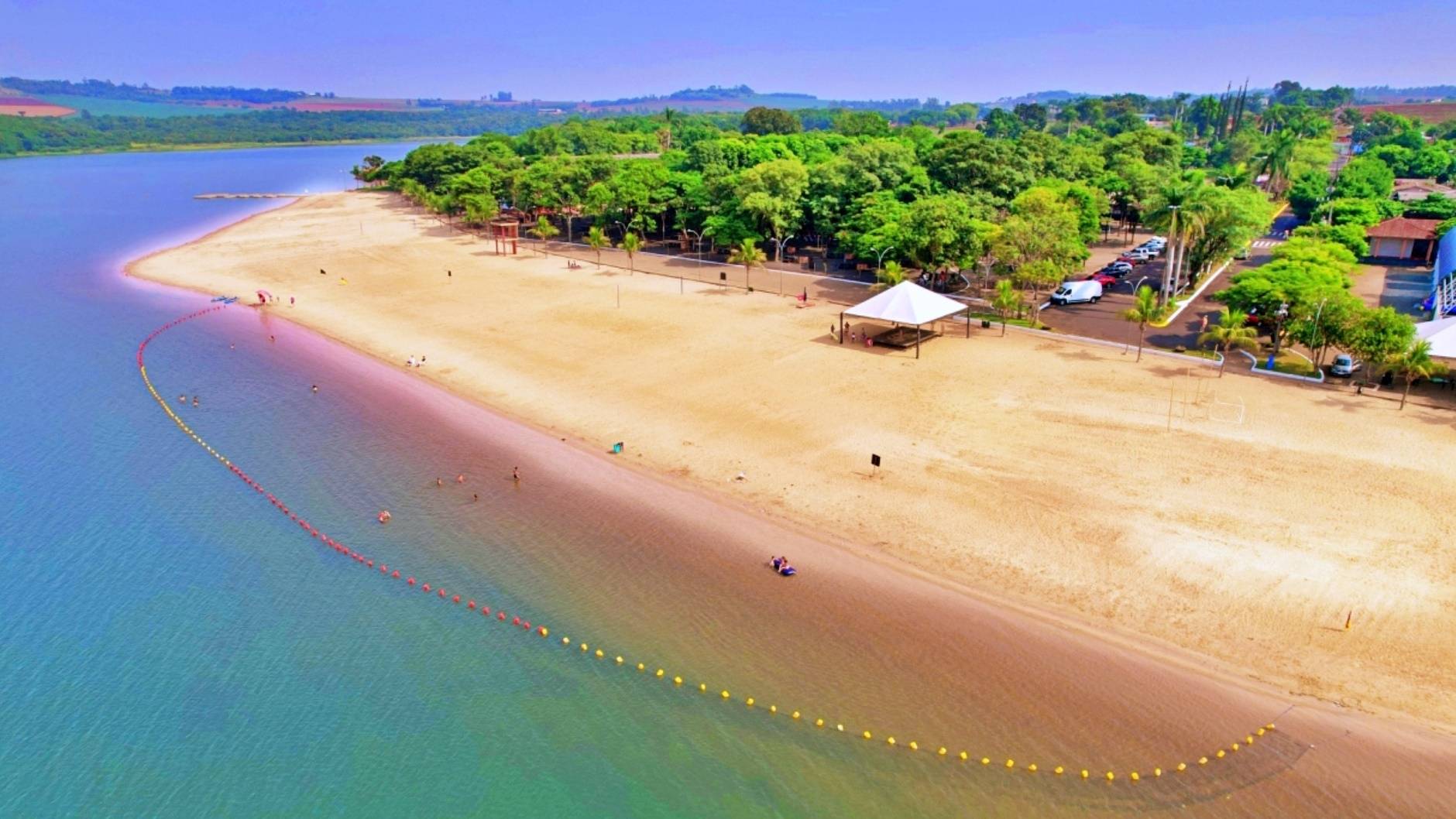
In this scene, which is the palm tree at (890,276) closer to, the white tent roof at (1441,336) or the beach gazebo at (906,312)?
the beach gazebo at (906,312)

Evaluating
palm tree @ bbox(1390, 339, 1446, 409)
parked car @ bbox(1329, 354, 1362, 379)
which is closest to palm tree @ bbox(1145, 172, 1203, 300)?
parked car @ bbox(1329, 354, 1362, 379)

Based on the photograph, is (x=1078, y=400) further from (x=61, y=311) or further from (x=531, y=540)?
(x=61, y=311)

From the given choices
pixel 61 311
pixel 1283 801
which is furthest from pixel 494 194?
pixel 1283 801

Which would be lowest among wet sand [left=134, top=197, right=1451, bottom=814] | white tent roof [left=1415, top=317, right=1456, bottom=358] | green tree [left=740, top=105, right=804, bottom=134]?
wet sand [left=134, top=197, right=1451, bottom=814]

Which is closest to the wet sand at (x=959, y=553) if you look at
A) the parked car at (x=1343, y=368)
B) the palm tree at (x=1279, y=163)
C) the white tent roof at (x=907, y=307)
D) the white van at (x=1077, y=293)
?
the white tent roof at (x=907, y=307)

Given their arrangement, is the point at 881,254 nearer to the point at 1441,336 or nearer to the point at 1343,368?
the point at 1343,368

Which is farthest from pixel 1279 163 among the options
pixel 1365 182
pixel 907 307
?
pixel 907 307

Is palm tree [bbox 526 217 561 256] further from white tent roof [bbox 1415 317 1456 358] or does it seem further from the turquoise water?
white tent roof [bbox 1415 317 1456 358]
